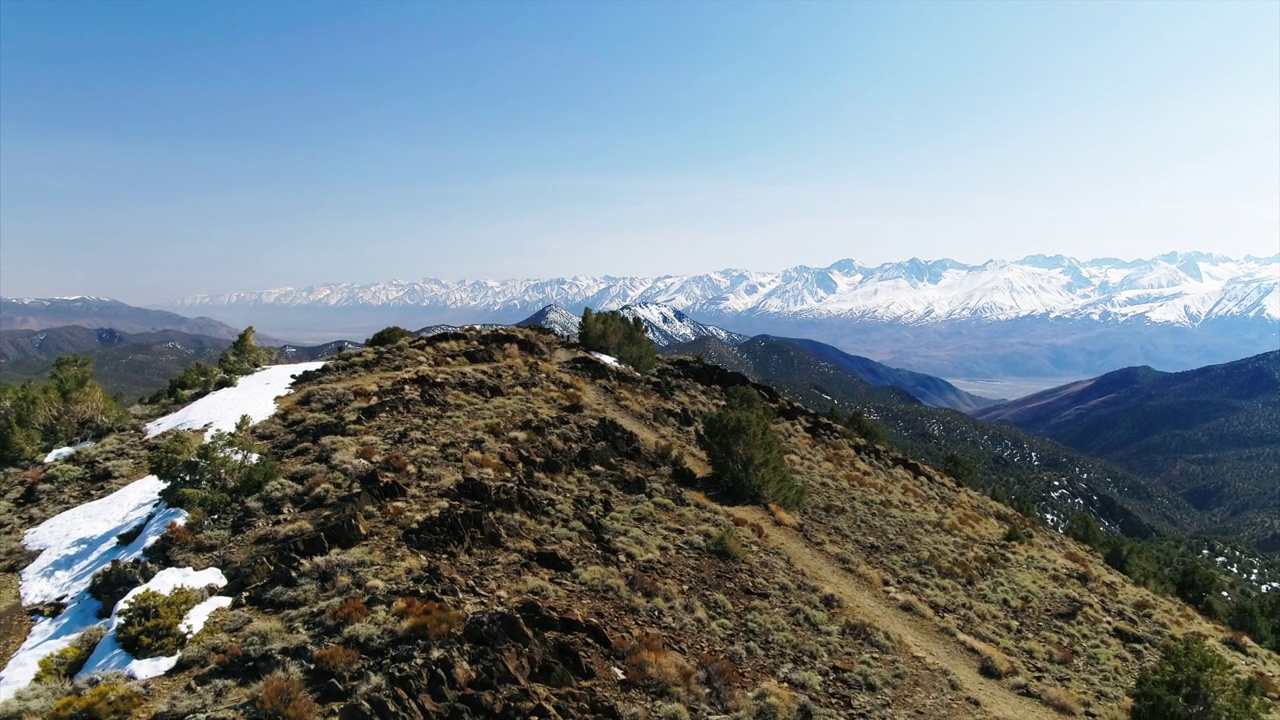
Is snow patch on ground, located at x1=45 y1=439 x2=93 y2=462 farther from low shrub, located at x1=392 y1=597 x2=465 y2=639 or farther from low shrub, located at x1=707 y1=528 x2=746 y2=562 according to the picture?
low shrub, located at x1=707 y1=528 x2=746 y2=562

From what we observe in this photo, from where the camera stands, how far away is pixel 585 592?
16.9 metres

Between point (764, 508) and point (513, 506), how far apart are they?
1327cm

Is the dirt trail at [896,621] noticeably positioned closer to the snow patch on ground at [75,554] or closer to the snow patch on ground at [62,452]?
the snow patch on ground at [75,554]

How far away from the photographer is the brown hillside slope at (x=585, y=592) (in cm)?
1281

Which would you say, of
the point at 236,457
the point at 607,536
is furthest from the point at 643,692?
the point at 236,457

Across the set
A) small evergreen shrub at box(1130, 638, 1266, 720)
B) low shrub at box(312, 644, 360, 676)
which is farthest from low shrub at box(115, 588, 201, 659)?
small evergreen shrub at box(1130, 638, 1266, 720)

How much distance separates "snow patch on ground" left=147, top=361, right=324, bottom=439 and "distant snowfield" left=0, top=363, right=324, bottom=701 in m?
4.18

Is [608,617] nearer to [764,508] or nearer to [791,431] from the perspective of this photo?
[764,508]

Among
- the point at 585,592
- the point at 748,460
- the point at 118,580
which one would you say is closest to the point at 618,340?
the point at 748,460

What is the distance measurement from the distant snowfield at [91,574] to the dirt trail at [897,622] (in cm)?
1896

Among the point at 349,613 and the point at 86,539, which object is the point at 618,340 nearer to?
the point at 86,539

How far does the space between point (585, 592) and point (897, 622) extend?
11.4 metres

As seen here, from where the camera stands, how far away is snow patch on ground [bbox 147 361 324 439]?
29.2m

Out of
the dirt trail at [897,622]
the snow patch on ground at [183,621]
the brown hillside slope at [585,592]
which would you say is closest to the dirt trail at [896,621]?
the dirt trail at [897,622]
